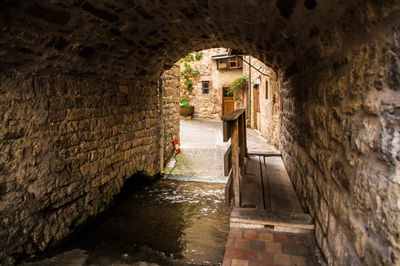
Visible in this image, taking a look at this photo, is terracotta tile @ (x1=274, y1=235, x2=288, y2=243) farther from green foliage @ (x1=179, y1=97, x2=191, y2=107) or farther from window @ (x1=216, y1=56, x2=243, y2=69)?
green foliage @ (x1=179, y1=97, x2=191, y2=107)

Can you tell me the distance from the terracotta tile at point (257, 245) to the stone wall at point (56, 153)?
238cm

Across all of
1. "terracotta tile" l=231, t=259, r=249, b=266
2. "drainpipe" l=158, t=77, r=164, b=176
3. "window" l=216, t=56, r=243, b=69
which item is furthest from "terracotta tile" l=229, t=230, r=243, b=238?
"window" l=216, t=56, r=243, b=69

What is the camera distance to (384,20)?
113cm

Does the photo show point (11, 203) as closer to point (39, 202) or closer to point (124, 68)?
point (39, 202)

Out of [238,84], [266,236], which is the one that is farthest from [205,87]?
[266,236]

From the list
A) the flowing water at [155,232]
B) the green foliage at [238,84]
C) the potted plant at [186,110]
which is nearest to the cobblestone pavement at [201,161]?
the flowing water at [155,232]

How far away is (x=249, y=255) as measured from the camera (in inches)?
85.7

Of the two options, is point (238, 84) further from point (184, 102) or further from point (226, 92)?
point (184, 102)

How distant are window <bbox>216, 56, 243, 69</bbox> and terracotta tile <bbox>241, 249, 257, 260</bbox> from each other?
14749 millimetres

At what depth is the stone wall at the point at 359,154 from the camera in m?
1.09

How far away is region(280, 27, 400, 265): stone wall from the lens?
3.58ft

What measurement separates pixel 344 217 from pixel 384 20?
1090mm

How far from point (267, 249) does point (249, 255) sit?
190 mm

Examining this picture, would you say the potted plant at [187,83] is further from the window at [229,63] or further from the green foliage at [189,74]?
the window at [229,63]
